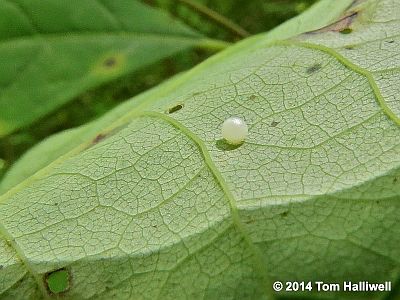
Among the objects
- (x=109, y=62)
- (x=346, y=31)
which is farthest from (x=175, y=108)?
(x=109, y=62)

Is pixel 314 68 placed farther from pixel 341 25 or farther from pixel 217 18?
pixel 217 18

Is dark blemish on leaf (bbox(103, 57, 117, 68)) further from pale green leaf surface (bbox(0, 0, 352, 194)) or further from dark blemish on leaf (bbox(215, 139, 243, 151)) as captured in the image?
dark blemish on leaf (bbox(215, 139, 243, 151))

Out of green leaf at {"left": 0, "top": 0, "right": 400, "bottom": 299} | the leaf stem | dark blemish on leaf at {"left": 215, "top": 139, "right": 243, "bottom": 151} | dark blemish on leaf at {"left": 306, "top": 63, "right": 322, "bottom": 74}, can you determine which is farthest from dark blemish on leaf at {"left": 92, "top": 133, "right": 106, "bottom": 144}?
the leaf stem

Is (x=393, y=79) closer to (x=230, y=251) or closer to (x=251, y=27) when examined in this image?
(x=230, y=251)

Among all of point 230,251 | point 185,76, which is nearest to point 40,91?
point 185,76

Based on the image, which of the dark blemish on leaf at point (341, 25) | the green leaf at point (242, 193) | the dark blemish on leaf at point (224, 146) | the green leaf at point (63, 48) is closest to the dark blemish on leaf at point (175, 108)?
the green leaf at point (242, 193)

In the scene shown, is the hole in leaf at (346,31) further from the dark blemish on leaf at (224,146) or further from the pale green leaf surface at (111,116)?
the dark blemish on leaf at (224,146)
